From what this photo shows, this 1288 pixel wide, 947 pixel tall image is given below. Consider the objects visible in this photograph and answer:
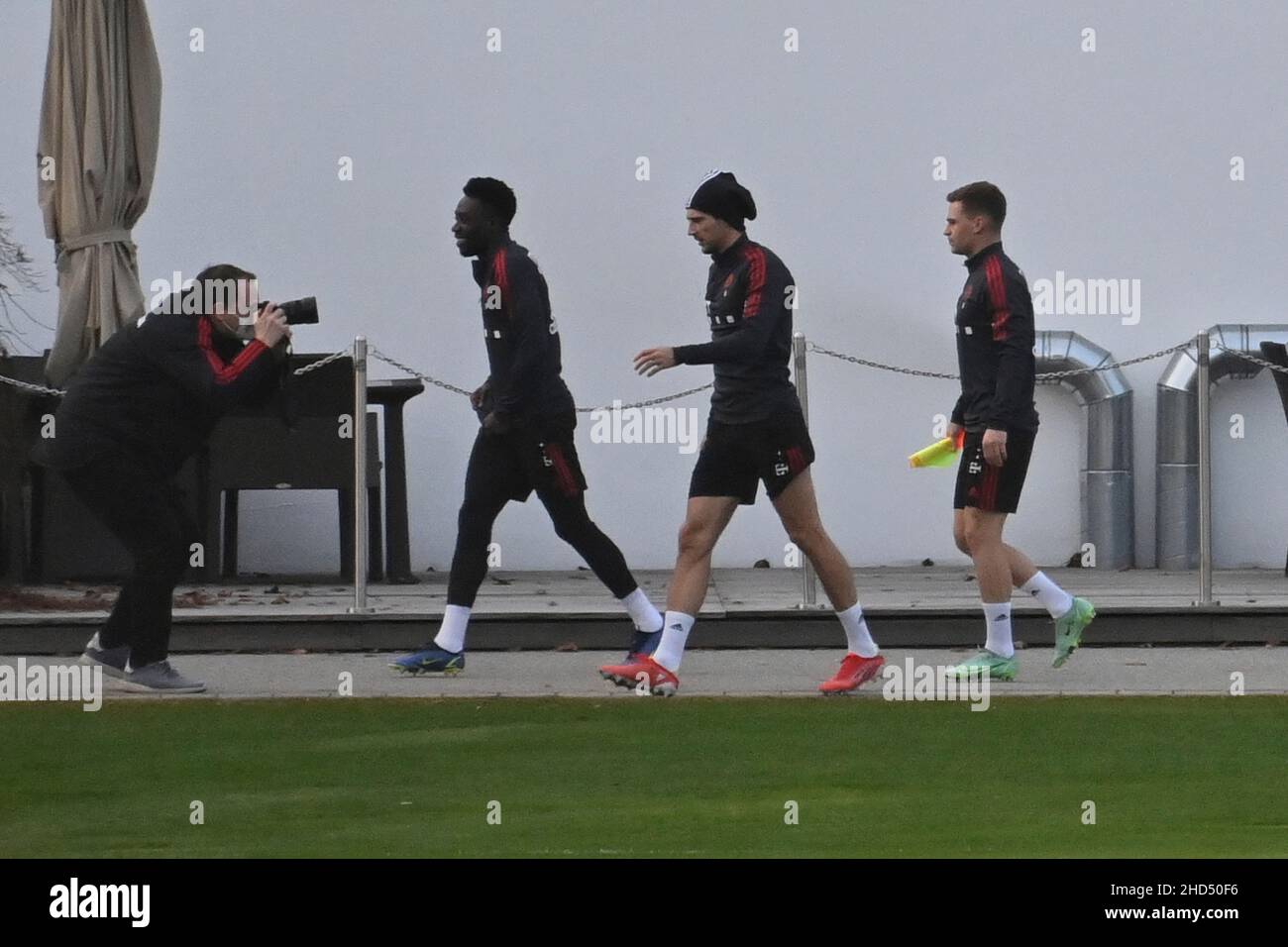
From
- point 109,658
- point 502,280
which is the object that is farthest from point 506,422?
point 109,658

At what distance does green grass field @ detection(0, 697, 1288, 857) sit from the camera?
620cm

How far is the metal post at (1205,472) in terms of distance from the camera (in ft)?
34.8

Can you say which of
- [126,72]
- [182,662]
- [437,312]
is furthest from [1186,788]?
[437,312]

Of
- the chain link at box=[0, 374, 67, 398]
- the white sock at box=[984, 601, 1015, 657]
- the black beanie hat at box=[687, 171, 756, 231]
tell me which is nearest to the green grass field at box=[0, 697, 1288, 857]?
the white sock at box=[984, 601, 1015, 657]

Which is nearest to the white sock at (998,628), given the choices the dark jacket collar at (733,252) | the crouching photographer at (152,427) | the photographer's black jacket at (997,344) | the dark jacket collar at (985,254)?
the photographer's black jacket at (997,344)

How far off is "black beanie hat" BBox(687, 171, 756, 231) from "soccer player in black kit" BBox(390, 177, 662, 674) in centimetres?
73

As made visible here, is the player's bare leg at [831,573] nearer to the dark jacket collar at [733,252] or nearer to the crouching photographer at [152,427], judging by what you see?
the dark jacket collar at [733,252]

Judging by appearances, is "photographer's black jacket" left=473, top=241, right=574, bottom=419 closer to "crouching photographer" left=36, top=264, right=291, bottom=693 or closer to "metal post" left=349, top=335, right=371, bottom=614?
"crouching photographer" left=36, top=264, right=291, bottom=693

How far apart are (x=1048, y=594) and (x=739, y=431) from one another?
1393 mm

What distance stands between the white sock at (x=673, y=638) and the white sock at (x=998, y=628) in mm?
1118

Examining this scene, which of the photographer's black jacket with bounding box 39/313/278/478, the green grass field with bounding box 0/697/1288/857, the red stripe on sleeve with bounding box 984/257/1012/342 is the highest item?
the red stripe on sleeve with bounding box 984/257/1012/342
